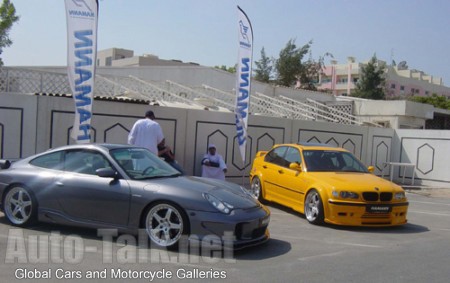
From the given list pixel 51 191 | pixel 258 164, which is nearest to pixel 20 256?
pixel 51 191

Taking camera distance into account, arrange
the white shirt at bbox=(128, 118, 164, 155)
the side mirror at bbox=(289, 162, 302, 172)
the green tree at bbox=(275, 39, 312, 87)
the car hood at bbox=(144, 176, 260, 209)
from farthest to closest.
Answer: the green tree at bbox=(275, 39, 312, 87)
the white shirt at bbox=(128, 118, 164, 155)
the side mirror at bbox=(289, 162, 302, 172)
the car hood at bbox=(144, 176, 260, 209)

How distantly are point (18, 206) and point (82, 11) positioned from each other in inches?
179

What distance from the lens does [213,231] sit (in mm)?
6441

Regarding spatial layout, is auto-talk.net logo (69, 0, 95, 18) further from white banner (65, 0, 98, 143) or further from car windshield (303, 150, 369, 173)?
car windshield (303, 150, 369, 173)

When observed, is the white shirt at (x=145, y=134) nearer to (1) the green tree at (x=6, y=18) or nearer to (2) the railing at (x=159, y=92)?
(2) the railing at (x=159, y=92)

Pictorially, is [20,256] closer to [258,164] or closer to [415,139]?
[258,164]

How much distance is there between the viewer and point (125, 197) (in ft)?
22.3

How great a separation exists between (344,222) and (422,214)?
11.9 ft

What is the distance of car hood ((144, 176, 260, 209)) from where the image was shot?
21.9 feet

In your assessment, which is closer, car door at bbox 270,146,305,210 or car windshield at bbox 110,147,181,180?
car windshield at bbox 110,147,181,180

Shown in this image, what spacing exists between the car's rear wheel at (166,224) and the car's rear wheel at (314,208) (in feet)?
11.4

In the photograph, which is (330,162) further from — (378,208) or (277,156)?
(378,208)

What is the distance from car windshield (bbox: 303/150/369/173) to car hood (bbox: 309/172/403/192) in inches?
12.3

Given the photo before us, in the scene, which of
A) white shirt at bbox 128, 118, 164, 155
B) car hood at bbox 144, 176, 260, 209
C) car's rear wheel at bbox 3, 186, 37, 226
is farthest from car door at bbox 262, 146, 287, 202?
car's rear wheel at bbox 3, 186, 37, 226
